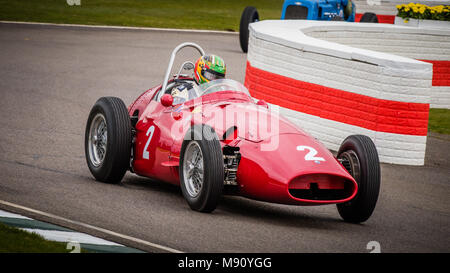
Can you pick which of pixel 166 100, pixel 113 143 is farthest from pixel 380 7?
pixel 113 143

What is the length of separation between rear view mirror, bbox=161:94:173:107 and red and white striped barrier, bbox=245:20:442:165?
3668mm

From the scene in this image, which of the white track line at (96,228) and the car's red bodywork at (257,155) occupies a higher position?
the car's red bodywork at (257,155)

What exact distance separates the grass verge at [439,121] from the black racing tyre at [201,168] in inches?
290

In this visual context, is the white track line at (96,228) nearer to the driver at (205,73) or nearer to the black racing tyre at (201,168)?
the black racing tyre at (201,168)

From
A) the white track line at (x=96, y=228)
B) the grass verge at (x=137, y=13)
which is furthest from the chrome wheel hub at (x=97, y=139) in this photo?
the grass verge at (x=137, y=13)

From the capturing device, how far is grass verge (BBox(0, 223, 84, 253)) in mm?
6160

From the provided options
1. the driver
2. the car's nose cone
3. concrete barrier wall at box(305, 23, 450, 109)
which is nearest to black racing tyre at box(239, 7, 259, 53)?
concrete barrier wall at box(305, 23, 450, 109)

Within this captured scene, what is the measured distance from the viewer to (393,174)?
1048 cm

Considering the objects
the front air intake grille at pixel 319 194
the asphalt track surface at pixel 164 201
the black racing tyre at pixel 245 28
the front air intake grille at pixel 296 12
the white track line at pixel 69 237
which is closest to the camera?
the white track line at pixel 69 237

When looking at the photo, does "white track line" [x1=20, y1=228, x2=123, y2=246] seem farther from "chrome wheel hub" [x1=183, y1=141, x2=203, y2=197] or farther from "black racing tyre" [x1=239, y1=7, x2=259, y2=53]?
"black racing tyre" [x1=239, y1=7, x2=259, y2=53]

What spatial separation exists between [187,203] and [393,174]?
3.70m

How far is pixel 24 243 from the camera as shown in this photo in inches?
249

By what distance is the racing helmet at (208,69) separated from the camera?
29.5 feet
